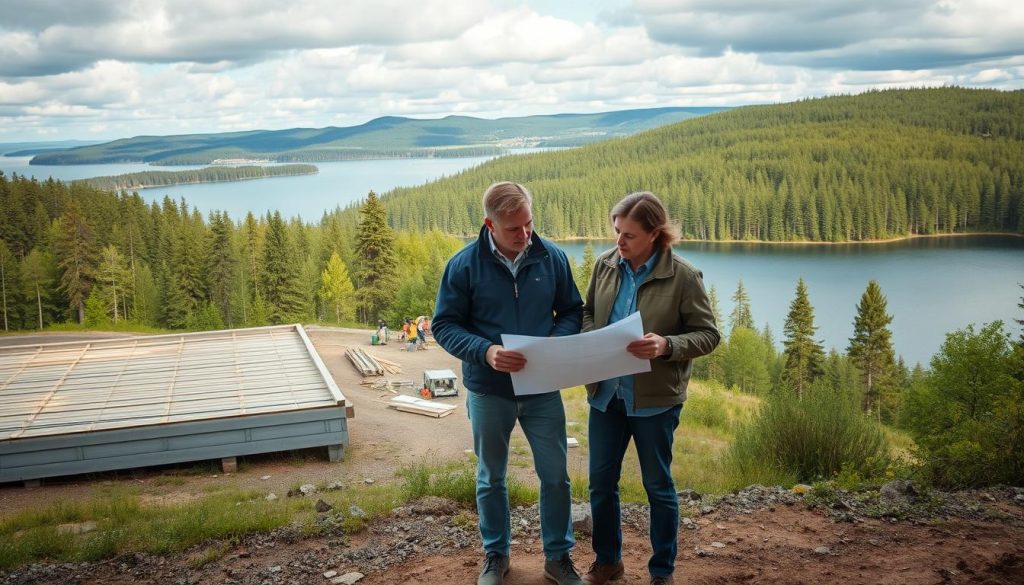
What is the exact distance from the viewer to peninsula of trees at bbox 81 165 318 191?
12612 centimetres

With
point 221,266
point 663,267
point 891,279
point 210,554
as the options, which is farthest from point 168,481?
A: point 891,279

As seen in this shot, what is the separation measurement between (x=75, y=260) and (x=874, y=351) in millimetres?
42327

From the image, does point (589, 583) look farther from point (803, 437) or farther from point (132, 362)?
point (132, 362)

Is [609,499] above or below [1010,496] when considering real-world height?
above

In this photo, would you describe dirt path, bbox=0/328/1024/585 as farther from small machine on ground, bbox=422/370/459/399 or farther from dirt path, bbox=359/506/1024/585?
small machine on ground, bbox=422/370/459/399

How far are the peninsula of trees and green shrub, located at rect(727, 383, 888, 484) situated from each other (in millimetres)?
127801

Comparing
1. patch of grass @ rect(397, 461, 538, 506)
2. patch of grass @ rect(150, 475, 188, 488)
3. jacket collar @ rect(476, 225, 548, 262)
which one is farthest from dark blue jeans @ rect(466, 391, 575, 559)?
patch of grass @ rect(150, 475, 188, 488)

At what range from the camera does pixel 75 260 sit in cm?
4044

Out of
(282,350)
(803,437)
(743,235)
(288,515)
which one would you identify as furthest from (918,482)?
(743,235)

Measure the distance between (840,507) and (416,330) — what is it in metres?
18.2

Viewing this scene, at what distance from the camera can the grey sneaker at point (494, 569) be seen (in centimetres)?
363

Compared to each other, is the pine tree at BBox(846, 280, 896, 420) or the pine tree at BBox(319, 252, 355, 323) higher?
the pine tree at BBox(319, 252, 355, 323)

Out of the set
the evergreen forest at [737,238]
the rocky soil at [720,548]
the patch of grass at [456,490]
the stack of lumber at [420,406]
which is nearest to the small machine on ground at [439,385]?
the stack of lumber at [420,406]

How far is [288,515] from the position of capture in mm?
5227
